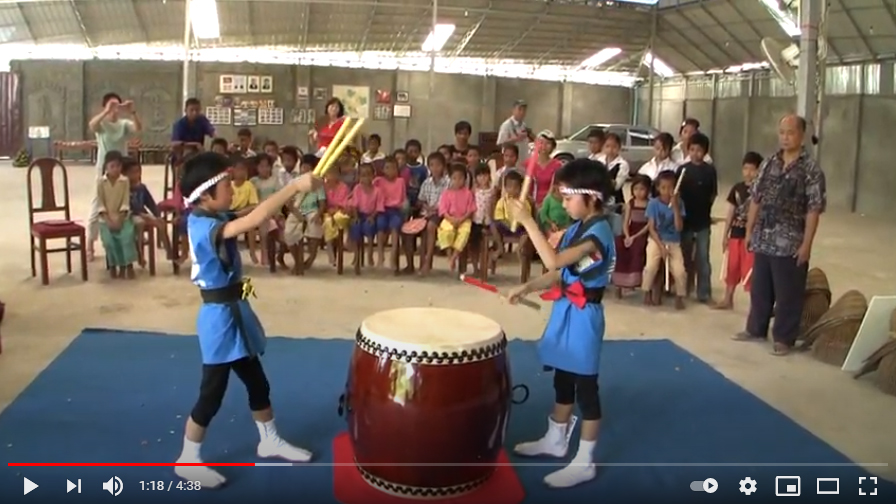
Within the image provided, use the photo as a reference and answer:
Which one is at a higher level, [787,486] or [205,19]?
[205,19]

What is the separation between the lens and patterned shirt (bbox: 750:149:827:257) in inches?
189

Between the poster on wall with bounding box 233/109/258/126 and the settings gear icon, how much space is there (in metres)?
16.6

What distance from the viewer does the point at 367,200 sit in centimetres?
689

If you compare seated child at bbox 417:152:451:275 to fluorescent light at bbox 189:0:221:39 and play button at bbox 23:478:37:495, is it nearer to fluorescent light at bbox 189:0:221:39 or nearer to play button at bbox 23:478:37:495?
play button at bbox 23:478:37:495

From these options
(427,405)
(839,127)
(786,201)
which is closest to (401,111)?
(839,127)

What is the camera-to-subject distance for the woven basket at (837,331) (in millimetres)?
4824

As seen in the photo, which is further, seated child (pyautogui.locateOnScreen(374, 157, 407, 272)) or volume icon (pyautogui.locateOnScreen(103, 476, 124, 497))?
seated child (pyautogui.locateOnScreen(374, 157, 407, 272))

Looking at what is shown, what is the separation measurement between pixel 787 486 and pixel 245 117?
16.7 m

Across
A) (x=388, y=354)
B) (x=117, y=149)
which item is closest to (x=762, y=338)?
(x=388, y=354)

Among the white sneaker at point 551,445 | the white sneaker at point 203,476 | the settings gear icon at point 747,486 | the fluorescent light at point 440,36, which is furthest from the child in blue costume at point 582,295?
the fluorescent light at point 440,36

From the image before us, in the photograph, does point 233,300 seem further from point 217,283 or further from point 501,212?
point 501,212

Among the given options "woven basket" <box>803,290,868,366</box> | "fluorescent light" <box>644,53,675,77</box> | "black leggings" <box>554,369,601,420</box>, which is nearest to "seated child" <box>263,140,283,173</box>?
"woven basket" <box>803,290,868,366</box>

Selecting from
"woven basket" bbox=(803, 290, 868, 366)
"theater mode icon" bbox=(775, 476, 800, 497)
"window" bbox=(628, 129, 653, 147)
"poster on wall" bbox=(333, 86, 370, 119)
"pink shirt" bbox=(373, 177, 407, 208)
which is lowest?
"theater mode icon" bbox=(775, 476, 800, 497)

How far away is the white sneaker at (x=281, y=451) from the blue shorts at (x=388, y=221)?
12.4 feet
